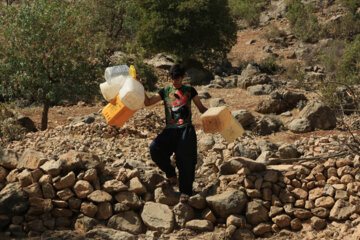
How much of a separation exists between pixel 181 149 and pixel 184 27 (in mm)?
11912

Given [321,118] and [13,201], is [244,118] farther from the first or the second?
[13,201]

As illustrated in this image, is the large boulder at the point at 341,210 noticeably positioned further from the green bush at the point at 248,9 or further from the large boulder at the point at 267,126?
the green bush at the point at 248,9

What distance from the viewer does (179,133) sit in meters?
3.99

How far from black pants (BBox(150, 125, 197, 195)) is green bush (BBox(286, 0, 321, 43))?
1650 cm

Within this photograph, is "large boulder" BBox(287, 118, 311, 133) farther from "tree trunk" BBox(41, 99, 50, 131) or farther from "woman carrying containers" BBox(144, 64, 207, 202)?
"tree trunk" BBox(41, 99, 50, 131)

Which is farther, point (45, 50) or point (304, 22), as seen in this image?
point (304, 22)

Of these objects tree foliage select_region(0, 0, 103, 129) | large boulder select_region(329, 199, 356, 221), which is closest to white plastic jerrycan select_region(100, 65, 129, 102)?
large boulder select_region(329, 199, 356, 221)

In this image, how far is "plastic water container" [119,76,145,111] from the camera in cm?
375

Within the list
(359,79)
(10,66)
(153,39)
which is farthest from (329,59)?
(10,66)

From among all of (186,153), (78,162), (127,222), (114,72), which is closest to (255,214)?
(186,153)

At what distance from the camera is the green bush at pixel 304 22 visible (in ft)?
63.2

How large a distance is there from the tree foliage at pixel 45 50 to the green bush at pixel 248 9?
15795 millimetres

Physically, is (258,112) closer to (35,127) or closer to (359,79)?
(359,79)

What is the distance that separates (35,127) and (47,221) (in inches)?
238
